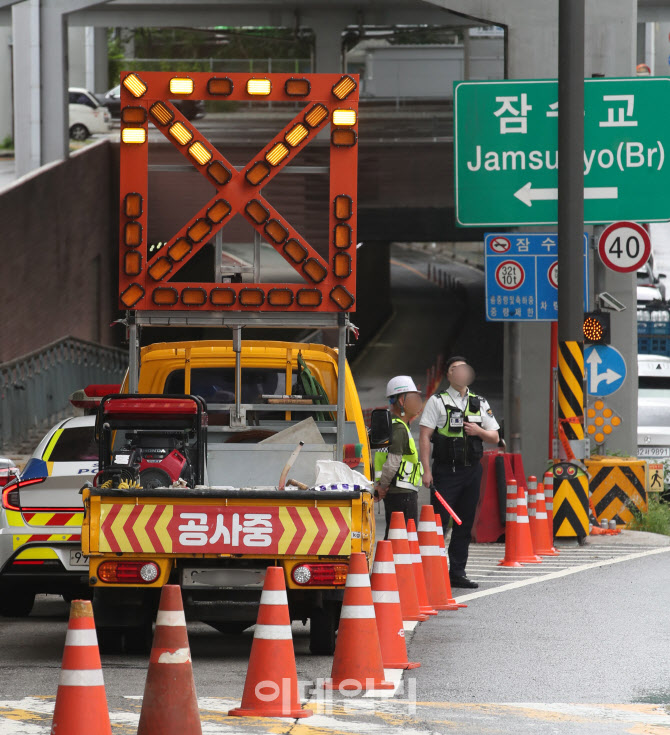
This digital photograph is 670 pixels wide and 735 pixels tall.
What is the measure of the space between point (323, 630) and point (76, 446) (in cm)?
349

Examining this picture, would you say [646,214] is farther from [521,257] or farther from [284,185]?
[284,185]

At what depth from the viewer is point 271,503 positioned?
8727 mm

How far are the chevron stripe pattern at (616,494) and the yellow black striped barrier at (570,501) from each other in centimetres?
147

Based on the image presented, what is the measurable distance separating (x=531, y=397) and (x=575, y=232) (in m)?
4.85

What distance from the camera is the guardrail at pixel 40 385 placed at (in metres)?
26.5

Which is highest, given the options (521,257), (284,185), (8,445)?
(284,185)

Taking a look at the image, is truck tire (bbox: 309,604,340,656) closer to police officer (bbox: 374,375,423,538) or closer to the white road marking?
police officer (bbox: 374,375,423,538)

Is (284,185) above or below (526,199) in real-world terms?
above

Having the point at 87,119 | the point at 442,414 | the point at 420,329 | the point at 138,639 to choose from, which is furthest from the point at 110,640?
the point at 420,329

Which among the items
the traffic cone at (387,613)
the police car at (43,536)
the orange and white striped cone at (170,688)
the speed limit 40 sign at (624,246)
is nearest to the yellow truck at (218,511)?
the traffic cone at (387,613)

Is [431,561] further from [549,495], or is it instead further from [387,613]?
[549,495]

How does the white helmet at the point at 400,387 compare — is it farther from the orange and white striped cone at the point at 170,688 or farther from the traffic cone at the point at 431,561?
the orange and white striped cone at the point at 170,688

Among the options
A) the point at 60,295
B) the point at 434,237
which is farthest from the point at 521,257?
the point at 434,237

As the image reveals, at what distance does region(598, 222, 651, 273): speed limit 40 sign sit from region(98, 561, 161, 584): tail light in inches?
414
